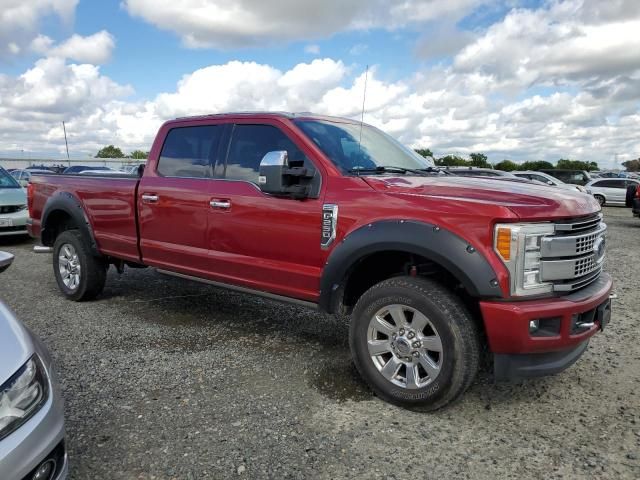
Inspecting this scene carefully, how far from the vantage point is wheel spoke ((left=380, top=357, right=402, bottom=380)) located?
129 inches

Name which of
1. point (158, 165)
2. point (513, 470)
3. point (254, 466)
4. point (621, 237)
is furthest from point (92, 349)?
point (621, 237)

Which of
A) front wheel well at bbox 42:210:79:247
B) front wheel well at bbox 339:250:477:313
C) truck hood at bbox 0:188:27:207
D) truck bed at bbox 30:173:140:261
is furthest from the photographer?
truck hood at bbox 0:188:27:207

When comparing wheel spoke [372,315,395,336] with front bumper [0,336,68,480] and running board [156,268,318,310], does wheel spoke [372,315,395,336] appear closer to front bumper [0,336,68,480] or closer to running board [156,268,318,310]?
running board [156,268,318,310]

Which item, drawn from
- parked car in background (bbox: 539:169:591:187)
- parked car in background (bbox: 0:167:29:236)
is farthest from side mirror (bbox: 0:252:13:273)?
parked car in background (bbox: 539:169:591:187)

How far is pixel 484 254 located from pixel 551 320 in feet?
1.72

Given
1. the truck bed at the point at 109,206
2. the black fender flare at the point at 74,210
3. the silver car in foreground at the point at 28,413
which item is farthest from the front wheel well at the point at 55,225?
the silver car in foreground at the point at 28,413

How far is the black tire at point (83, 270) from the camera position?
5.52 metres

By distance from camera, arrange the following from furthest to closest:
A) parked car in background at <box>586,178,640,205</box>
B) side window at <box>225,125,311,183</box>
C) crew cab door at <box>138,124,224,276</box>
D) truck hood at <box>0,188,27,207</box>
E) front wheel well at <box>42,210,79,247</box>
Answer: parked car in background at <box>586,178,640,205</box>, truck hood at <box>0,188,27,207</box>, front wheel well at <box>42,210,79,247</box>, crew cab door at <box>138,124,224,276</box>, side window at <box>225,125,311,183</box>

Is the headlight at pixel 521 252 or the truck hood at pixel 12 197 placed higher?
the headlight at pixel 521 252

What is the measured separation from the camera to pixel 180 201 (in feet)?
14.7

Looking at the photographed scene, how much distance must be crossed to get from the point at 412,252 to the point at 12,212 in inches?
358

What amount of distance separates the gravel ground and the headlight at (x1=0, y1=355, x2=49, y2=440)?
73 centimetres

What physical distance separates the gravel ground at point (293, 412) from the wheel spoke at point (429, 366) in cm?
29

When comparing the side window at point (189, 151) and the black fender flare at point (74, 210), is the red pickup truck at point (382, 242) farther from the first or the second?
the black fender flare at point (74, 210)
